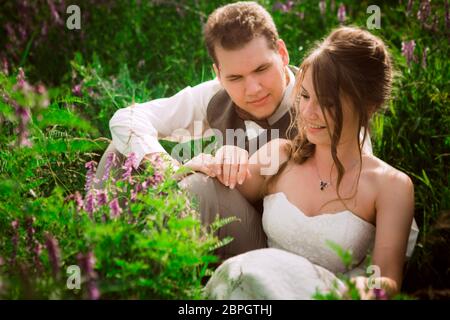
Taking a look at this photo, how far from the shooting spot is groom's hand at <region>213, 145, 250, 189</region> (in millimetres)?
2708

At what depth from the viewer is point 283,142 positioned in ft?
9.73

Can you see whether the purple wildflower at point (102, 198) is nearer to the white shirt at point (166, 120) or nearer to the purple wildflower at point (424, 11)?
the white shirt at point (166, 120)

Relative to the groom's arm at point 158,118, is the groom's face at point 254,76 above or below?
above

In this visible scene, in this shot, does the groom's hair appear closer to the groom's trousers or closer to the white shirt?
the white shirt

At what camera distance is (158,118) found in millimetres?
3447

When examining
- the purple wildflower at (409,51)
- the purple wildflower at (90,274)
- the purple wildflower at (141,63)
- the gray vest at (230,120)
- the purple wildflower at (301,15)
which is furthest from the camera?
the purple wildflower at (301,15)

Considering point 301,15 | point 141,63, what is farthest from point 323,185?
A: point 301,15

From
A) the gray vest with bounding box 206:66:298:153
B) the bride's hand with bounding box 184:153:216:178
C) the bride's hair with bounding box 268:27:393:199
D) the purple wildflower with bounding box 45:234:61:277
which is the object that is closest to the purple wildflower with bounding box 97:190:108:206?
the purple wildflower with bounding box 45:234:61:277

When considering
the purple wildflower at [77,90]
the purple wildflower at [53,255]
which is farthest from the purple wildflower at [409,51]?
the purple wildflower at [53,255]

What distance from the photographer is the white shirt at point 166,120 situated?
3107mm

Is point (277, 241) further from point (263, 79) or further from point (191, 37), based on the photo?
point (191, 37)

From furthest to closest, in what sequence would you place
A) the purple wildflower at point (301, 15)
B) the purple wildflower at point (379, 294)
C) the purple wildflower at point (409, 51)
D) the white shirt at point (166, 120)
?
Answer: 1. the purple wildflower at point (301, 15)
2. the purple wildflower at point (409, 51)
3. the white shirt at point (166, 120)
4. the purple wildflower at point (379, 294)

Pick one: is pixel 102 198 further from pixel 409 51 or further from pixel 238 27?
pixel 409 51

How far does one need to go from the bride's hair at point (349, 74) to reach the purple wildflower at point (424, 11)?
1366mm
